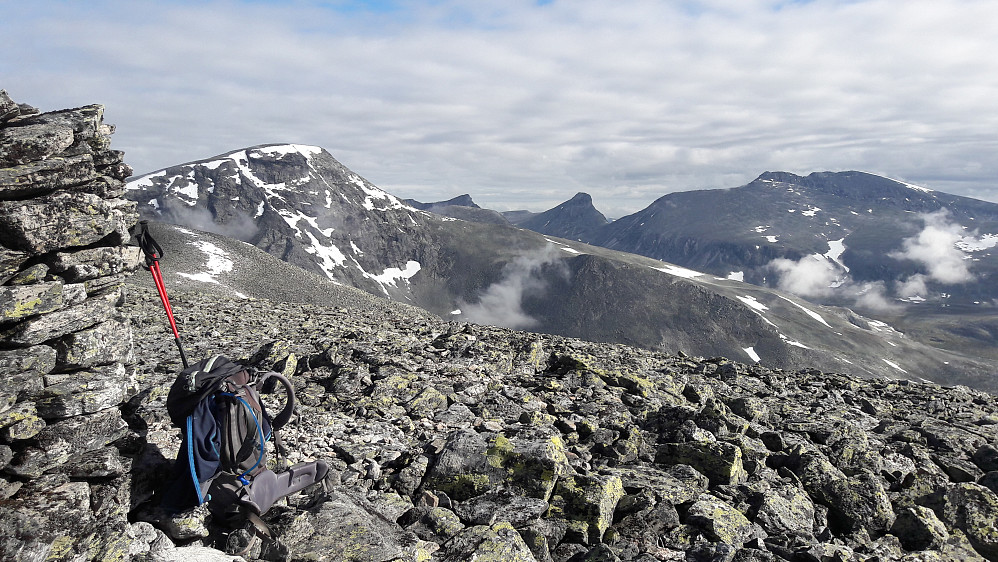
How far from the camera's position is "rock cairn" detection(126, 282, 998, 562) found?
870cm

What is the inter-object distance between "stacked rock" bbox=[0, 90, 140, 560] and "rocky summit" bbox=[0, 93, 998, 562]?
1.2 inches

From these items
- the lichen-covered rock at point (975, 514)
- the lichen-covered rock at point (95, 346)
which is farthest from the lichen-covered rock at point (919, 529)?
the lichen-covered rock at point (95, 346)

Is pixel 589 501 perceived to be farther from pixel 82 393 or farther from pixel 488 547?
pixel 82 393

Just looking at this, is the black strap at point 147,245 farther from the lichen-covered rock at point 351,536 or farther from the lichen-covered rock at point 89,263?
the lichen-covered rock at point 351,536

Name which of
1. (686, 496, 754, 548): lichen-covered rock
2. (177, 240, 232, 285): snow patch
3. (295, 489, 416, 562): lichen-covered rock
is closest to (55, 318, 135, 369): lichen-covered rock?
(295, 489, 416, 562): lichen-covered rock

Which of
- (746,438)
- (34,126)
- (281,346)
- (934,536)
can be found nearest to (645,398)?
(746,438)

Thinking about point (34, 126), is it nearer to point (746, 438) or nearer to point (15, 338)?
point (15, 338)

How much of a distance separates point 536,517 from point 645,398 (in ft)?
38.1

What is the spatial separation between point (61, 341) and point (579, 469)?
10.8 meters

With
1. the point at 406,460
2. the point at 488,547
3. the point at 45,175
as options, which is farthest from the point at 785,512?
the point at 45,175

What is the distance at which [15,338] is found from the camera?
8.06m

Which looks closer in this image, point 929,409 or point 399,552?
point 399,552

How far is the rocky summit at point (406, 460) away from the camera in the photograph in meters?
7.70

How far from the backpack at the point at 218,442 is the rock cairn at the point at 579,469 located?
1.59ft
